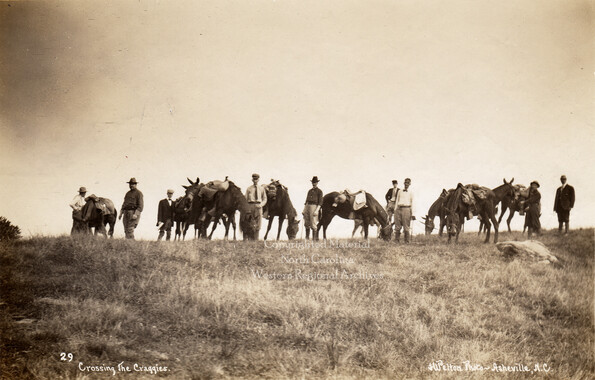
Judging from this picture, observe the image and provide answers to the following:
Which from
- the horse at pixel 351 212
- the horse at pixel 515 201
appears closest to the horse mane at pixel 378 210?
the horse at pixel 351 212

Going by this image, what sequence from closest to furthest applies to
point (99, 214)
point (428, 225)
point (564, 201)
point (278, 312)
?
point (278, 312), point (564, 201), point (99, 214), point (428, 225)

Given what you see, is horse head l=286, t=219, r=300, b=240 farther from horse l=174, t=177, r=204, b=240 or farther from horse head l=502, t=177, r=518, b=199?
horse head l=502, t=177, r=518, b=199

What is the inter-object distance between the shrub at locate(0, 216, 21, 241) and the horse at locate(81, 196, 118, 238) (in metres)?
2.16

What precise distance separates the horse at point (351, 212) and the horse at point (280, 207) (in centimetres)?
94

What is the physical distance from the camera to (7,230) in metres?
10.3

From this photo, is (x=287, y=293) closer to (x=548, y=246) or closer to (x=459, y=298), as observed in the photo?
(x=459, y=298)

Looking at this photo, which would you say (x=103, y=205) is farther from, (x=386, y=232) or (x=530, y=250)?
(x=530, y=250)

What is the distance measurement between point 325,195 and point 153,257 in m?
6.47

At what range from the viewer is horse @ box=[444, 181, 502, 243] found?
1407 centimetres

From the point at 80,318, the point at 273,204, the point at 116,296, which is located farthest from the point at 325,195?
the point at 80,318

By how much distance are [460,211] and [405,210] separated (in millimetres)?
1973

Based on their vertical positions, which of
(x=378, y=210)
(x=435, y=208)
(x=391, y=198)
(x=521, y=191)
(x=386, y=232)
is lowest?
(x=386, y=232)

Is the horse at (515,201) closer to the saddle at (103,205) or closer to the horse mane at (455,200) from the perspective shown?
the horse mane at (455,200)

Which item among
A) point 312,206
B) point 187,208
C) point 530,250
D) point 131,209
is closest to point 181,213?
point 187,208
